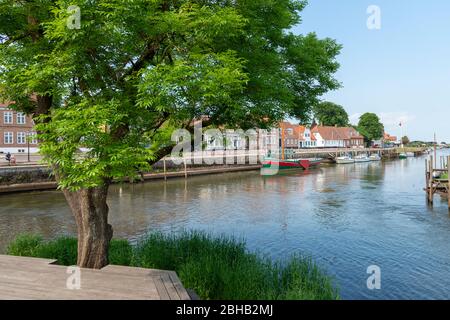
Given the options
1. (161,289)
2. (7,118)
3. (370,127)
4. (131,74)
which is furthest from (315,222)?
(370,127)

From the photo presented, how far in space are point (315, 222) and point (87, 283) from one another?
19003 millimetres

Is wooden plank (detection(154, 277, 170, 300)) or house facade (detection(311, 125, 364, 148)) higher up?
house facade (detection(311, 125, 364, 148))

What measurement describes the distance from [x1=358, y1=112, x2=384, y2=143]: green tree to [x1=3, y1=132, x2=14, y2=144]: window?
129 metres

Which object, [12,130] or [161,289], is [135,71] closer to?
[161,289]

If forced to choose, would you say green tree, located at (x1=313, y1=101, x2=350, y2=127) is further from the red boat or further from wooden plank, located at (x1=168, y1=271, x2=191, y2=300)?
wooden plank, located at (x1=168, y1=271, x2=191, y2=300)

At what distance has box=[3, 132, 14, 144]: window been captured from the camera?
198 feet

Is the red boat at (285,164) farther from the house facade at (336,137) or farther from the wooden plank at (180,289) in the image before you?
the wooden plank at (180,289)

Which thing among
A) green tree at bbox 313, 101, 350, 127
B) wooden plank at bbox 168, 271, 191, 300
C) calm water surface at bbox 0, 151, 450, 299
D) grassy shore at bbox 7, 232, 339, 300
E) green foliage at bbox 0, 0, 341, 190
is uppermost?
green tree at bbox 313, 101, 350, 127

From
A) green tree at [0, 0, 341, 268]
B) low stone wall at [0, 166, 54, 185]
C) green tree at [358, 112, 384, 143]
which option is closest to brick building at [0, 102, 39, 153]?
low stone wall at [0, 166, 54, 185]

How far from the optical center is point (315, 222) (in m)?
24.7

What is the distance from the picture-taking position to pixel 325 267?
1528 centimetres

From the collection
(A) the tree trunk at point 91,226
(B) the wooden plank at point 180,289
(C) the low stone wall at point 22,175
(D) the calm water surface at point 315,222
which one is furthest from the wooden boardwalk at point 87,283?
(C) the low stone wall at point 22,175

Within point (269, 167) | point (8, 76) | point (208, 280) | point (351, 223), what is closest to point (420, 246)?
point (351, 223)

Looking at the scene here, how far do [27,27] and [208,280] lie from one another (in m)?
8.76
